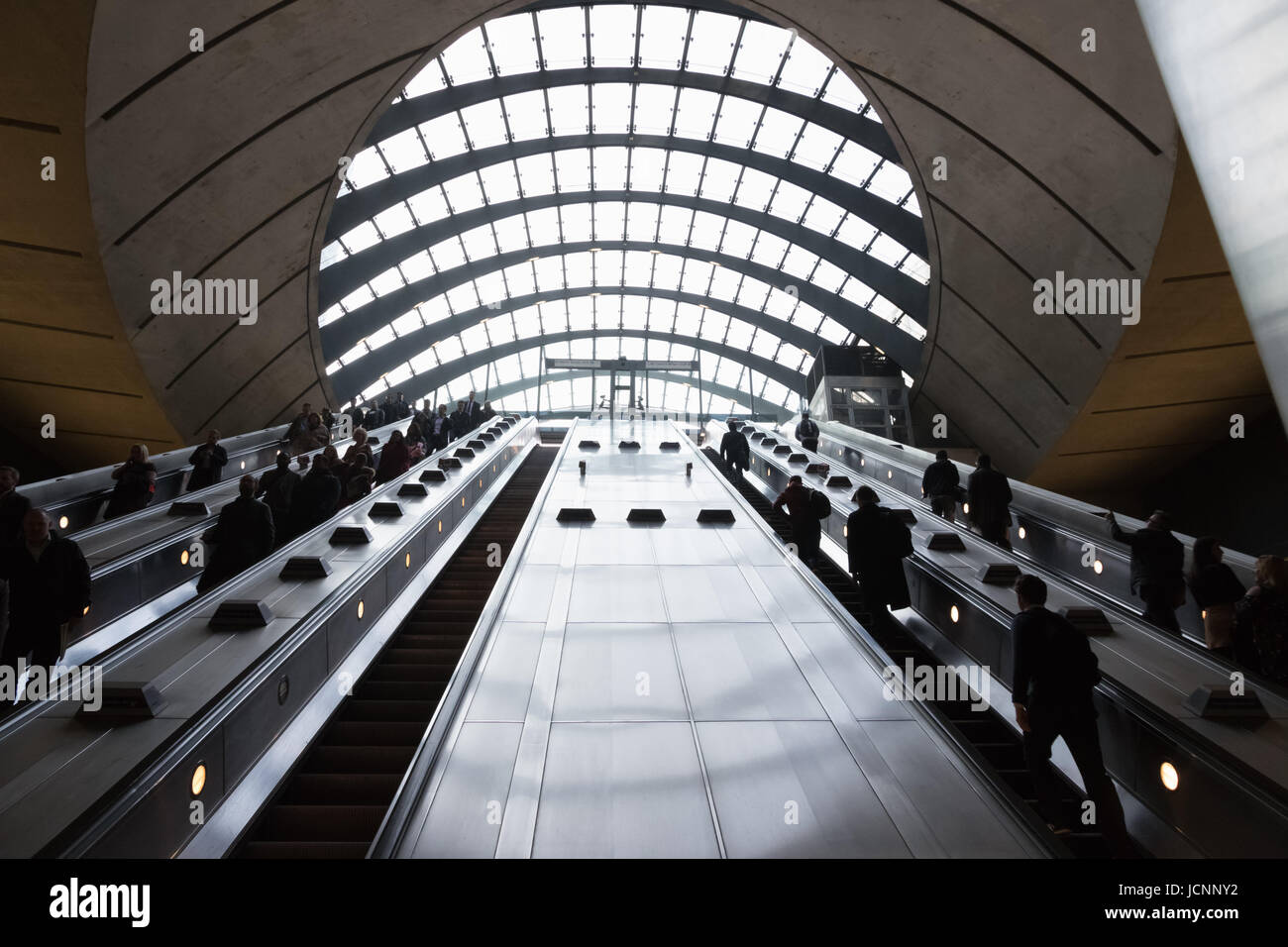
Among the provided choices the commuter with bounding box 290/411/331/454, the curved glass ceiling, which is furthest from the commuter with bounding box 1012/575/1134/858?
the curved glass ceiling

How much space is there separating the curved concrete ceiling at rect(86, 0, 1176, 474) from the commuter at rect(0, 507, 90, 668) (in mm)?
8584

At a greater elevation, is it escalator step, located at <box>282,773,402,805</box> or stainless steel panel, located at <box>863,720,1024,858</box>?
stainless steel panel, located at <box>863,720,1024,858</box>

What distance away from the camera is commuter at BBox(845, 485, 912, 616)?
21.5 ft

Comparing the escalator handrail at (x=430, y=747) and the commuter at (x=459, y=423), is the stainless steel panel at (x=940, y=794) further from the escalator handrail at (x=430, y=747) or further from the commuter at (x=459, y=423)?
the commuter at (x=459, y=423)

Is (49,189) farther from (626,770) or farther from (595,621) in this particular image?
(626,770)

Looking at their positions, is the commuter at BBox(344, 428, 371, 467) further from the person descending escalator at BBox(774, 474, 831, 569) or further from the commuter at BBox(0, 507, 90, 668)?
the person descending escalator at BBox(774, 474, 831, 569)

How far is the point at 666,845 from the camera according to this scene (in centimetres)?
295

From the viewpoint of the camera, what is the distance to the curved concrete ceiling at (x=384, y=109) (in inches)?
480

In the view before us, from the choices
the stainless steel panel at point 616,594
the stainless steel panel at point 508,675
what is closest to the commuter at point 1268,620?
the stainless steel panel at point 616,594

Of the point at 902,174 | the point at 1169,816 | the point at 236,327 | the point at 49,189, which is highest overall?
the point at 902,174

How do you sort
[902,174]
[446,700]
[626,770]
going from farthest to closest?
[902,174] → [446,700] → [626,770]

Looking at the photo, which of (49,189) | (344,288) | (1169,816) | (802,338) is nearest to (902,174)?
(802,338)

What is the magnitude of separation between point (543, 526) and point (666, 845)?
6005mm

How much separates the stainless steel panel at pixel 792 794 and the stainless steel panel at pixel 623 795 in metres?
0.12
